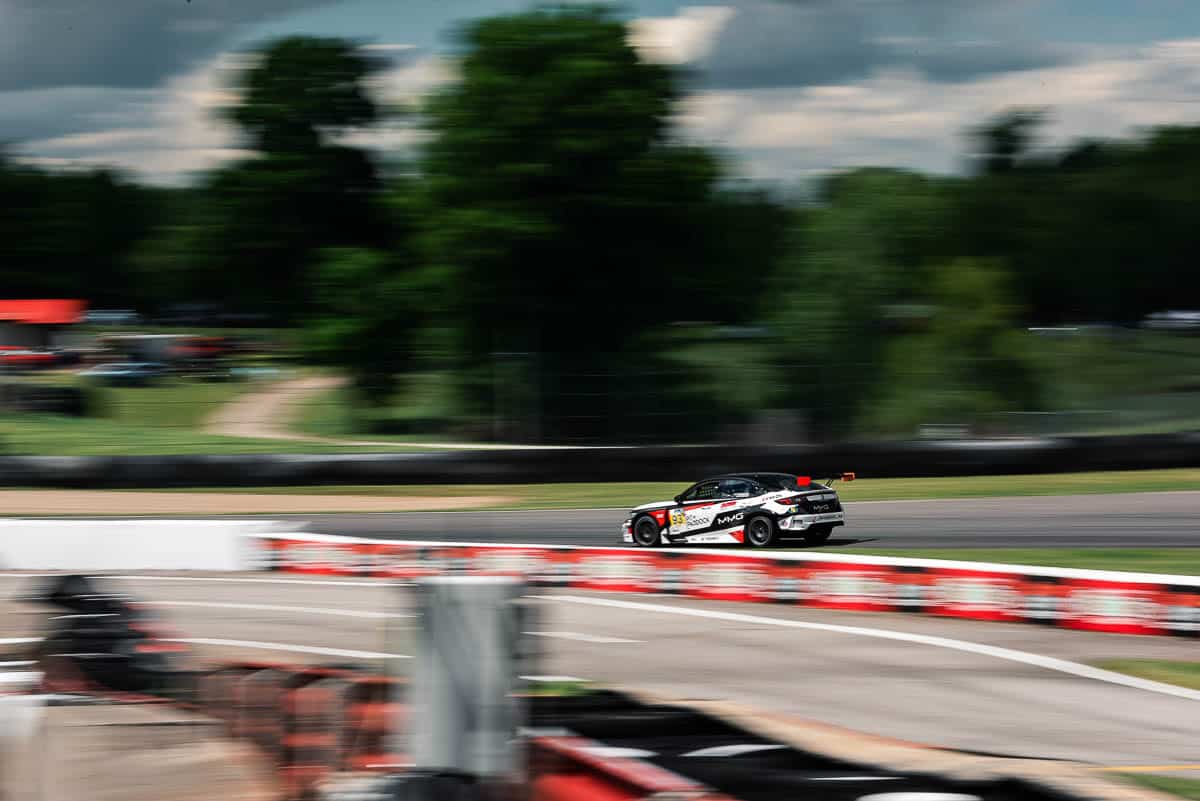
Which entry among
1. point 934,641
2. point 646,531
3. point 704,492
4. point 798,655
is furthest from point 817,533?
point 798,655

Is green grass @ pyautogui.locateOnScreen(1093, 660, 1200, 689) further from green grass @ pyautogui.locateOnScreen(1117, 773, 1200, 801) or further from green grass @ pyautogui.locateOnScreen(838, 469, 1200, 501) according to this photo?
green grass @ pyautogui.locateOnScreen(838, 469, 1200, 501)

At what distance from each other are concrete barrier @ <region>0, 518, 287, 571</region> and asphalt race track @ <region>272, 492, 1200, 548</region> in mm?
3012

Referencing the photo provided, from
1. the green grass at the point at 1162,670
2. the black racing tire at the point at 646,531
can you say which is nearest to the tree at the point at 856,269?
the black racing tire at the point at 646,531

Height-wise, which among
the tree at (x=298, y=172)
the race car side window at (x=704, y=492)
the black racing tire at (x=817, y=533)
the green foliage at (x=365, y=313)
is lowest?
the black racing tire at (x=817, y=533)

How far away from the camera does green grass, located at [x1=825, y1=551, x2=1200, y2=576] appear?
15.6 m

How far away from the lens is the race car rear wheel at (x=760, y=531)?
17.6 metres

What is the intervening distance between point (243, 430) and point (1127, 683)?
25971 millimetres

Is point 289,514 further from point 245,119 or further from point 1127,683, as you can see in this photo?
point 245,119

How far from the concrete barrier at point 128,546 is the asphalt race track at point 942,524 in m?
3.01

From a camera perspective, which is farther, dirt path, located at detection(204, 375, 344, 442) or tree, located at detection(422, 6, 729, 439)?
tree, located at detection(422, 6, 729, 439)

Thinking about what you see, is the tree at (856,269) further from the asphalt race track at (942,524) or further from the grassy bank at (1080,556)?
the grassy bank at (1080,556)

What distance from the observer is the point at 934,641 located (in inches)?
438

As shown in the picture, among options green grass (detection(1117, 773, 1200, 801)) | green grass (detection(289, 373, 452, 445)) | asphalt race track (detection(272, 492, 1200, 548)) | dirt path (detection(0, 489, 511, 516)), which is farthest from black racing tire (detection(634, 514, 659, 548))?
green grass (detection(289, 373, 452, 445))

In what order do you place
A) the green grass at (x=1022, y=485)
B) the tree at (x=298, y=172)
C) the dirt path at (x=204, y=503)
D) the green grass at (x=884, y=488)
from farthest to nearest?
1. the tree at (x=298, y=172)
2. the dirt path at (x=204, y=503)
3. the green grass at (x=884, y=488)
4. the green grass at (x=1022, y=485)
